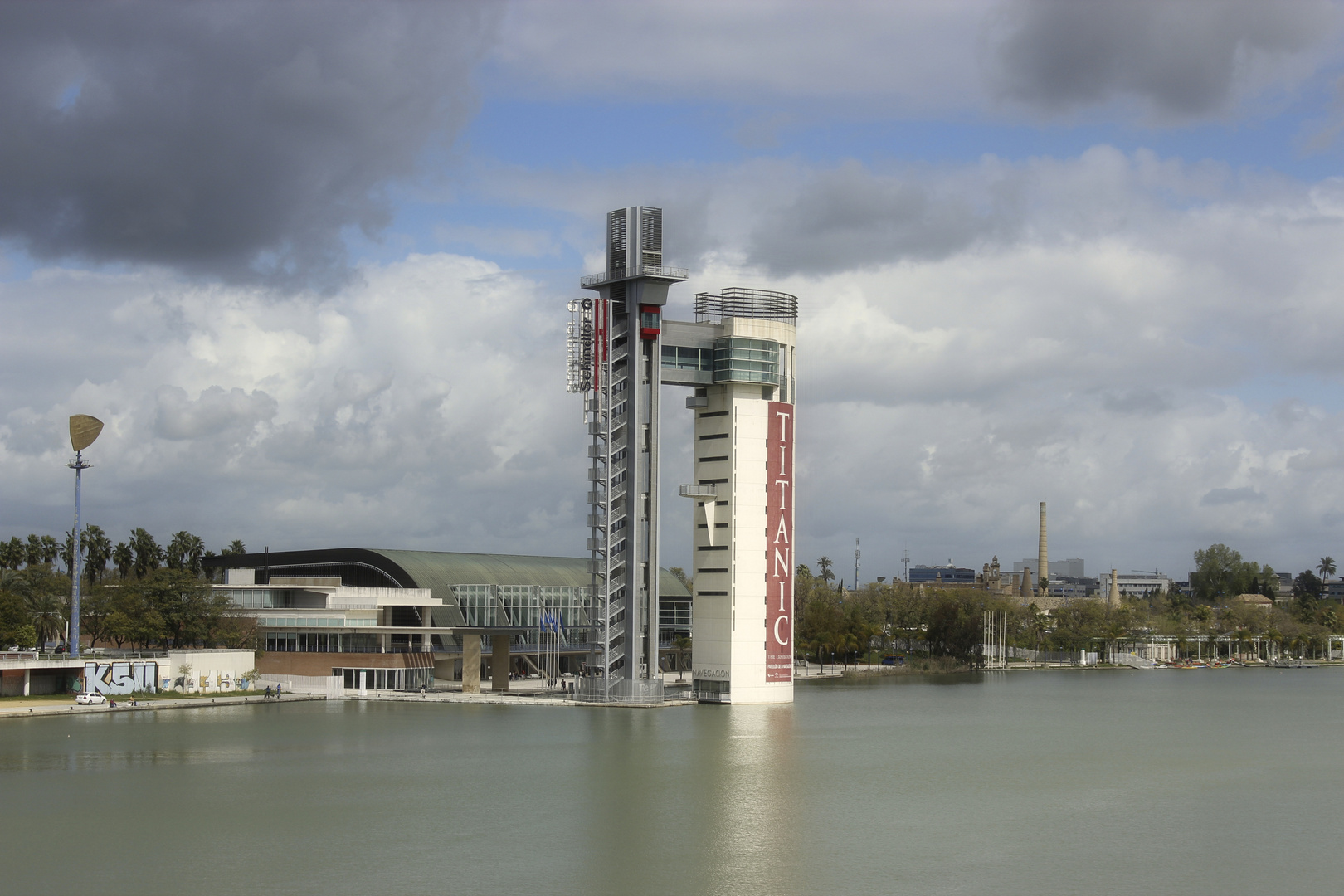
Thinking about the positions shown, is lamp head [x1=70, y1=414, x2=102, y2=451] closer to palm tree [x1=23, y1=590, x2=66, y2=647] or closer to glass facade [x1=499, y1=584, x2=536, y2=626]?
palm tree [x1=23, y1=590, x2=66, y2=647]

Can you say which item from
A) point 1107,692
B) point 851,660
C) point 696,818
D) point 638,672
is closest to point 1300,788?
point 696,818

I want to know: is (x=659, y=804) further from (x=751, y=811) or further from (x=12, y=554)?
(x=12, y=554)

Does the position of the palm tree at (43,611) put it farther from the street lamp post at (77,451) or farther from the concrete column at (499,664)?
the concrete column at (499,664)

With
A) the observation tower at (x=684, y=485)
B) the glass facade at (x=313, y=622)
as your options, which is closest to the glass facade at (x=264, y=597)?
the glass facade at (x=313, y=622)

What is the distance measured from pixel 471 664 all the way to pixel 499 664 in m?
3.14

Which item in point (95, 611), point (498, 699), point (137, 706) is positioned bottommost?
point (498, 699)

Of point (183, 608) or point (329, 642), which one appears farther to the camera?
point (329, 642)

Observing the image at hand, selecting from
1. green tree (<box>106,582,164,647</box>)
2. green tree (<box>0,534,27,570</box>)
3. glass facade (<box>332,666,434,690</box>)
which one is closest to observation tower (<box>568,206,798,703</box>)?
glass facade (<box>332,666,434,690</box>)

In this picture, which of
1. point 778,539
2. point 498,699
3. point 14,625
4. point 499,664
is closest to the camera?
point 778,539

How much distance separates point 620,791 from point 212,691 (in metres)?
56.9

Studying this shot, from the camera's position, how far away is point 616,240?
97.6m

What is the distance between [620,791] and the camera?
195ft

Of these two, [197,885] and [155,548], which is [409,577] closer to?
[155,548]

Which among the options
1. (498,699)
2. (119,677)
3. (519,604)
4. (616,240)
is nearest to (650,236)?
(616,240)
